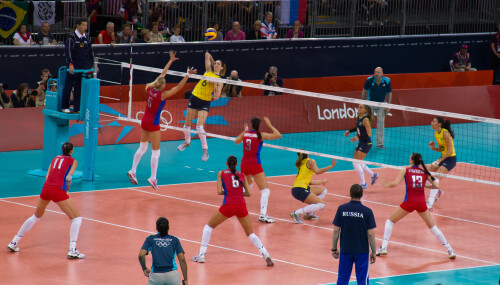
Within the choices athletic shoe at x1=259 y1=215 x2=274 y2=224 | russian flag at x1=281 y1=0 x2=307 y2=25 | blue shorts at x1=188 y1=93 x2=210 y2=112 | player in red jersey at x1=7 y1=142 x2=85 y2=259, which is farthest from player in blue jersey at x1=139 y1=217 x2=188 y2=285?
russian flag at x1=281 y1=0 x2=307 y2=25

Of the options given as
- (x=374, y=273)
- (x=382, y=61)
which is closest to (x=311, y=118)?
(x=382, y=61)

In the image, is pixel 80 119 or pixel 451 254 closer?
pixel 451 254

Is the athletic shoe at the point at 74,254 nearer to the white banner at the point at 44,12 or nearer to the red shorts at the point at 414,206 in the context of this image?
the red shorts at the point at 414,206

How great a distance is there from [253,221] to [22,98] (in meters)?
9.41

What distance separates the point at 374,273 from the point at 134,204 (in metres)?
6.32

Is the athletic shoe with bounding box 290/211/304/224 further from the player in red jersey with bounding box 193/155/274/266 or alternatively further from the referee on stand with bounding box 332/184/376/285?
the referee on stand with bounding box 332/184/376/285

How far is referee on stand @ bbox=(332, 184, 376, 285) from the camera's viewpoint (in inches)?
508

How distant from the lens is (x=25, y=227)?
15.2m

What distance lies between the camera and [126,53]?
27016 millimetres

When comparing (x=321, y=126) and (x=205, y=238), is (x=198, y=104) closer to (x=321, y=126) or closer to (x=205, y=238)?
(x=205, y=238)

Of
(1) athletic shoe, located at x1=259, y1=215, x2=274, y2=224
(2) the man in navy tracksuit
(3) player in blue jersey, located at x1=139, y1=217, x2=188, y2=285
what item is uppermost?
(2) the man in navy tracksuit

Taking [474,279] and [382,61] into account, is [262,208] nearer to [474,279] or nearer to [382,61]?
[474,279]

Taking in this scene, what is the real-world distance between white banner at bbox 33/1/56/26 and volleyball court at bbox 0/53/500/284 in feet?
11.0

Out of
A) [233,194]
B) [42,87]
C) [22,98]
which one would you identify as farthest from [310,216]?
[22,98]
